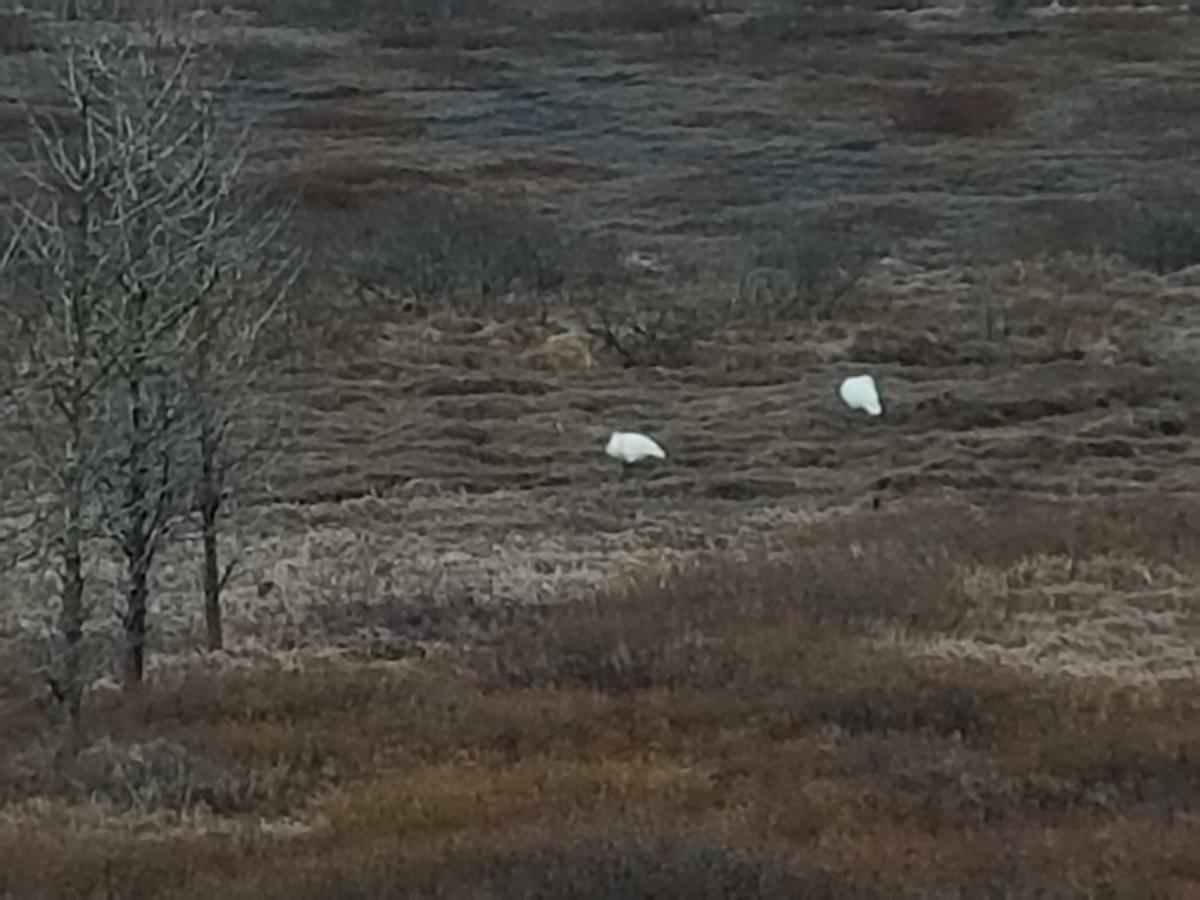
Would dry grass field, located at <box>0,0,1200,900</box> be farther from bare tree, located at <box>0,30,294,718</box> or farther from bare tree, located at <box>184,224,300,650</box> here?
bare tree, located at <box>0,30,294,718</box>

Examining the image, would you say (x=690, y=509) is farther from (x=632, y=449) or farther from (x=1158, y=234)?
(x=1158, y=234)

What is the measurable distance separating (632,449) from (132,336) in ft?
32.1

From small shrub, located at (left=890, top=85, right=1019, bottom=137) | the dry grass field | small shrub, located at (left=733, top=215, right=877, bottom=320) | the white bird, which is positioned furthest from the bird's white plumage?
small shrub, located at (left=890, top=85, right=1019, bottom=137)

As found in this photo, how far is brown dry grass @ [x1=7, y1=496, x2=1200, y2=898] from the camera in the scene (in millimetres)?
7969

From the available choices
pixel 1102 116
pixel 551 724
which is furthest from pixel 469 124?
pixel 551 724

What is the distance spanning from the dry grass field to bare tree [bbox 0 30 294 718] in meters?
0.86

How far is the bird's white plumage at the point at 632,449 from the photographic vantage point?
2003 centimetres

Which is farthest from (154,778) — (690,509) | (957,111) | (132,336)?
(957,111)

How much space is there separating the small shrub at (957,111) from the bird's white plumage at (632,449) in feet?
65.0

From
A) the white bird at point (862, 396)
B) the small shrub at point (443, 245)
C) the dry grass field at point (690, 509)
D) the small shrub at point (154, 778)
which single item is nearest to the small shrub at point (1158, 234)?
the dry grass field at point (690, 509)

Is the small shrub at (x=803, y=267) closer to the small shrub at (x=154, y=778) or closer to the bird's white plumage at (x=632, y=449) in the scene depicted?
the bird's white plumage at (x=632, y=449)

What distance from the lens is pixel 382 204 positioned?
33469 millimetres

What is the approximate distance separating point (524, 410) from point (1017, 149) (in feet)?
57.9

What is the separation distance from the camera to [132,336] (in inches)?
415
